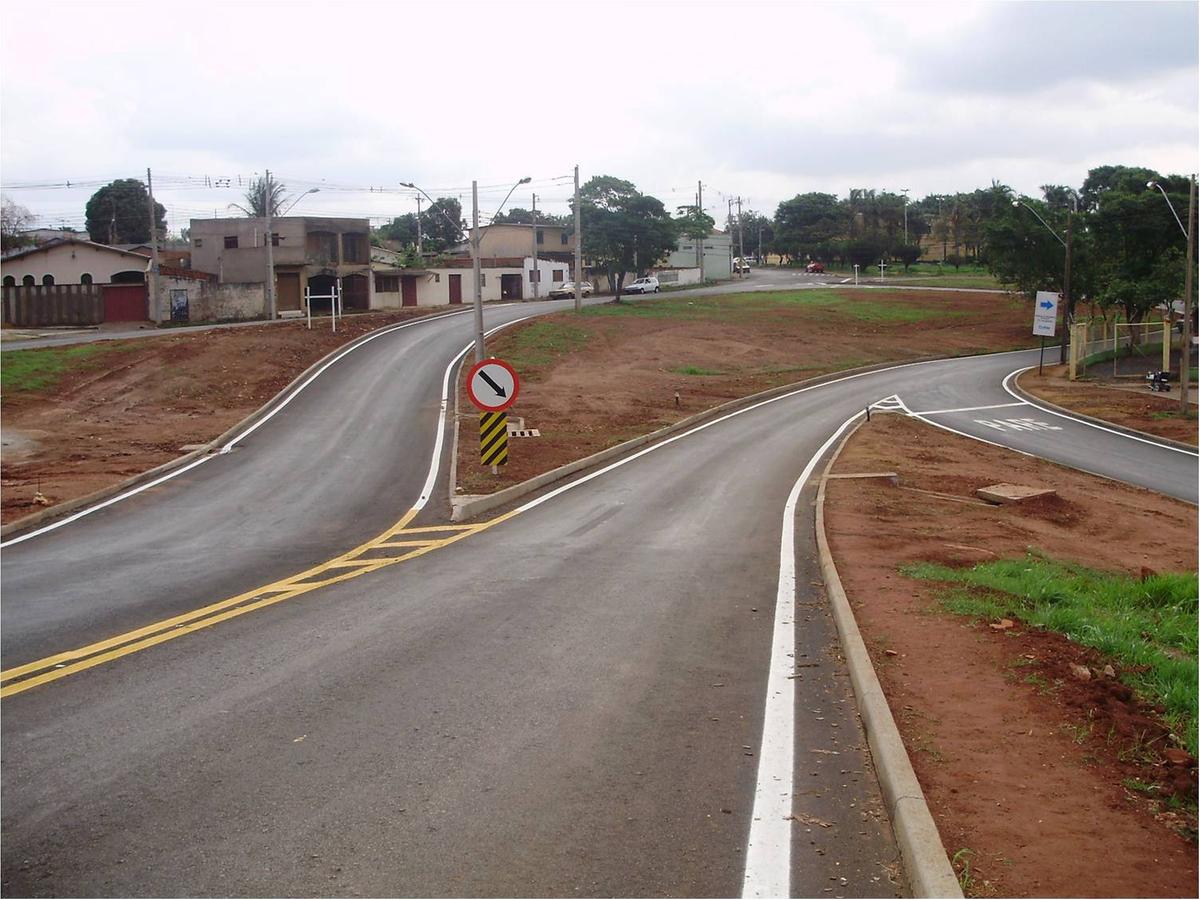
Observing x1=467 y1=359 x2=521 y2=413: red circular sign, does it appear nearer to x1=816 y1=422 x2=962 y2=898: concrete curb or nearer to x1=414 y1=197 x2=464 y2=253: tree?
x1=816 y1=422 x2=962 y2=898: concrete curb

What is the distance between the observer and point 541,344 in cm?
5478

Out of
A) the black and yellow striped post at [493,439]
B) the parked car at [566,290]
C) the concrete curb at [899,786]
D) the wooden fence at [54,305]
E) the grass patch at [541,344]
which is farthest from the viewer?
the parked car at [566,290]

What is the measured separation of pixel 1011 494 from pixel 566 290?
230ft

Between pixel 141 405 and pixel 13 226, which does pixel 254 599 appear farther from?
pixel 13 226

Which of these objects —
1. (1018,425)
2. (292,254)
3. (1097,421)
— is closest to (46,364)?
(292,254)

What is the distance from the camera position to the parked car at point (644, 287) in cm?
9438

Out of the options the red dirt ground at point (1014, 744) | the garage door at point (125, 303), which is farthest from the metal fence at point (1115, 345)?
the garage door at point (125, 303)

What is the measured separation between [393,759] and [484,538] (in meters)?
9.69

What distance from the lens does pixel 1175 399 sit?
45.3m

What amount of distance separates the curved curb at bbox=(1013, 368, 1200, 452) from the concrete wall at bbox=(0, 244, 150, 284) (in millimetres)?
49532

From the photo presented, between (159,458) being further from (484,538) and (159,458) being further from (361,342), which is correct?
(361,342)

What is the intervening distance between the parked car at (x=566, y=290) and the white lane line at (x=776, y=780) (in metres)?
75.6

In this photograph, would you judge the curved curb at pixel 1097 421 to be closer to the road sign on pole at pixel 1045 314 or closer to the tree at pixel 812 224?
the road sign on pole at pixel 1045 314

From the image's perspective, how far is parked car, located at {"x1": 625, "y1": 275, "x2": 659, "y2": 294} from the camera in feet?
310
